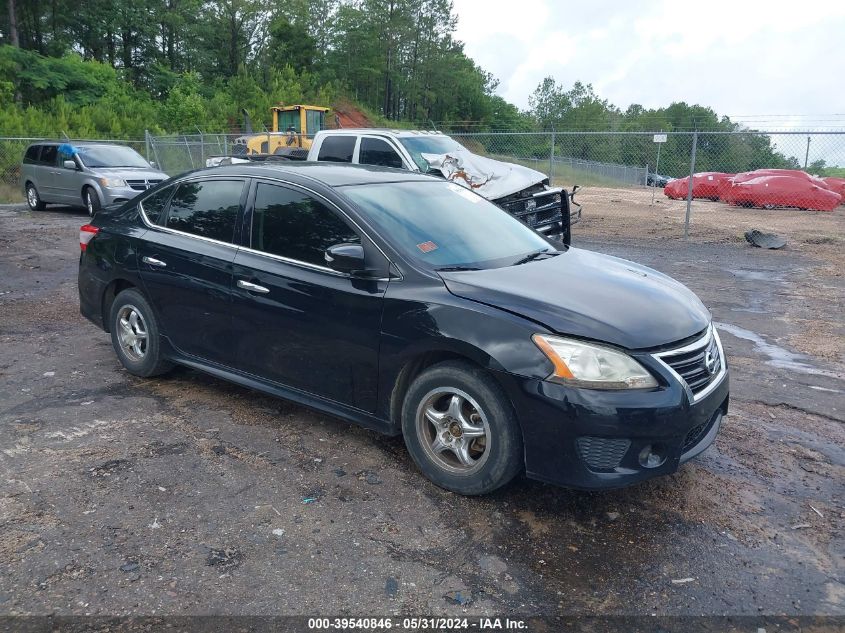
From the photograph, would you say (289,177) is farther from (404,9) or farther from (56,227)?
(404,9)

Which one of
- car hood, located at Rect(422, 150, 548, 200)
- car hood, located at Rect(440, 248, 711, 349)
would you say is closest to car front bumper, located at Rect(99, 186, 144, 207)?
car hood, located at Rect(422, 150, 548, 200)

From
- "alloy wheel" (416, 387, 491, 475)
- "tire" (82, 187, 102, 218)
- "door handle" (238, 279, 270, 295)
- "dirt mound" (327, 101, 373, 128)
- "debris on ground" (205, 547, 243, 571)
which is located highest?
"dirt mound" (327, 101, 373, 128)

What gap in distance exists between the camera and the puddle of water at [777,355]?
5.99m

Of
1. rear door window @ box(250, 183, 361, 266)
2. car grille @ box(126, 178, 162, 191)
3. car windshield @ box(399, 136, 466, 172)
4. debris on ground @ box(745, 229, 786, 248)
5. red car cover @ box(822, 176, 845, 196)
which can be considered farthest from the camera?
red car cover @ box(822, 176, 845, 196)

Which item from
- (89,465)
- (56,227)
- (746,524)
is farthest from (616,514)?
(56,227)

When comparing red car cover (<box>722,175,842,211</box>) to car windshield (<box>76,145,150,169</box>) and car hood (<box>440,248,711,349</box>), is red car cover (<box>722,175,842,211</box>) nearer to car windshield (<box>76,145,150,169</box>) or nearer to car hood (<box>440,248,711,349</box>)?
car windshield (<box>76,145,150,169</box>)

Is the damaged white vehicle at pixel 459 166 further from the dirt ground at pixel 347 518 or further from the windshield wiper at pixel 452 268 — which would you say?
the windshield wiper at pixel 452 268

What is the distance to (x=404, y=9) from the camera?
6881 cm

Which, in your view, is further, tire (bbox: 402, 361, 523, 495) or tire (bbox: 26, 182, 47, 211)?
tire (bbox: 26, 182, 47, 211)

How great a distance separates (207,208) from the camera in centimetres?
495

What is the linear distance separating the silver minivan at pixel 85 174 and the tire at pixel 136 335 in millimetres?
10988

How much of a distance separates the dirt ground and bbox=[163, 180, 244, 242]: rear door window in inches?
47.2

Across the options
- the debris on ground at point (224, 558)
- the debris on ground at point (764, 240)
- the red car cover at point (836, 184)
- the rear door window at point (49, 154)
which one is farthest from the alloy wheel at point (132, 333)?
the red car cover at point (836, 184)

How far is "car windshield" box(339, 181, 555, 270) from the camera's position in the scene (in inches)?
163
